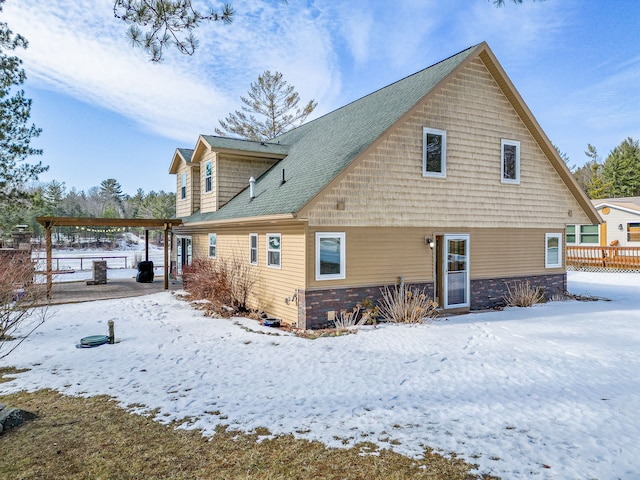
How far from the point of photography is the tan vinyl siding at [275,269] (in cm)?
998

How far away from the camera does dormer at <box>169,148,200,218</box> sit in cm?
1844

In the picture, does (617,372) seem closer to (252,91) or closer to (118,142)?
(252,91)

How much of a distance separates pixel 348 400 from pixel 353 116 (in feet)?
34.3

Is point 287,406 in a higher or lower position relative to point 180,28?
lower

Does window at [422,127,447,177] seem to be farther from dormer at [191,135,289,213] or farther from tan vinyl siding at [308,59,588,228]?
dormer at [191,135,289,213]

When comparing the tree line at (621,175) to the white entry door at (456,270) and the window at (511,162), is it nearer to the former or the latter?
the window at (511,162)

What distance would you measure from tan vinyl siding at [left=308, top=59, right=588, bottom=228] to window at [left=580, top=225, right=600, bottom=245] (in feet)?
52.7

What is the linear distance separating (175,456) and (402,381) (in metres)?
3.55

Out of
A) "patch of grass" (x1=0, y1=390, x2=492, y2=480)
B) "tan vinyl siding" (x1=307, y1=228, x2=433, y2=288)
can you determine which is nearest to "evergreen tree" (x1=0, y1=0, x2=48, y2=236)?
"tan vinyl siding" (x1=307, y1=228, x2=433, y2=288)

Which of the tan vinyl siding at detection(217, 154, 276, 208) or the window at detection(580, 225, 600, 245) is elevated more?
the tan vinyl siding at detection(217, 154, 276, 208)

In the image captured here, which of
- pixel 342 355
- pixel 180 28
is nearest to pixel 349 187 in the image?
pixel 342 355

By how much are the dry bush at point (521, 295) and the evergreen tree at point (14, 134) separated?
1744cm

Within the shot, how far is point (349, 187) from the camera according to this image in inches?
392

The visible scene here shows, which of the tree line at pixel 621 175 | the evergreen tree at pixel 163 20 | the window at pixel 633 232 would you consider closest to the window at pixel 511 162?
the evergreen tree at pixel 163 20
